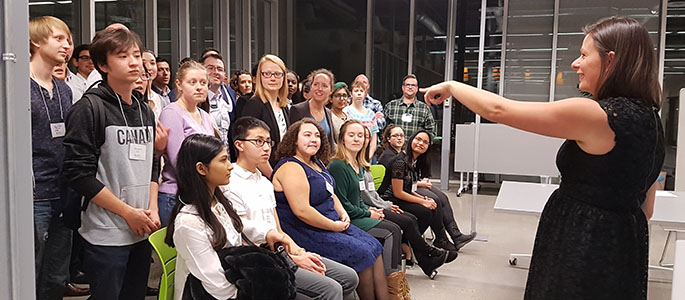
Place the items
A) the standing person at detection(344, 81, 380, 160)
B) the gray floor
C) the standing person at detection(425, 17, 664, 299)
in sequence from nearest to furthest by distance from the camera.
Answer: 1. the standing person at detection(425, 17, 664, 299)
2. the gray floor
3. the standing person at detection(344, 81, 380, 160)

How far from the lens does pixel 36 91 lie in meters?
1.95

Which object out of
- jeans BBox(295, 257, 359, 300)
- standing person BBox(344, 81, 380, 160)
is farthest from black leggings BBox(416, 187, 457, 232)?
jeans BBox(295, 257, 359, 300)

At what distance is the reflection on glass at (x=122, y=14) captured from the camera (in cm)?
492

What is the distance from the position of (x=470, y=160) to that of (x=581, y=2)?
3.26 m

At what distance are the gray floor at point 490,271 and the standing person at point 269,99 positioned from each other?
125 cm

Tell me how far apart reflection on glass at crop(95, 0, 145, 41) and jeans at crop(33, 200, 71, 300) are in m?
3.32

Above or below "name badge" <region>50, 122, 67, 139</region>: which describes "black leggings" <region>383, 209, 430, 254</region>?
below

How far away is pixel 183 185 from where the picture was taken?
1.94 meters

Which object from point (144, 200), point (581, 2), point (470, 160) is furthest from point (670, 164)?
point (144, 200)

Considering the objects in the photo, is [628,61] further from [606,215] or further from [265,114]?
[265,114]

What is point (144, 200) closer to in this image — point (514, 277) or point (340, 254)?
point (340, 254)

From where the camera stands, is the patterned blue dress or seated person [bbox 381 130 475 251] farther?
seated person [bbox 381 130 475 251]

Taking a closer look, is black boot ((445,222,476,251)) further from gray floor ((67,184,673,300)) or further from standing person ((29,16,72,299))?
standing person ((29,16,72,299))

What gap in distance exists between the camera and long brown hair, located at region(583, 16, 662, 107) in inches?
51.5
